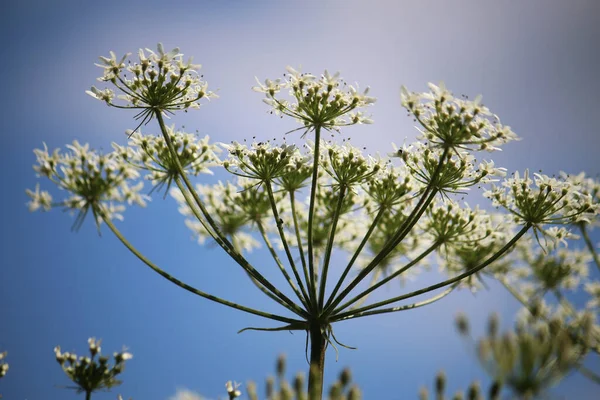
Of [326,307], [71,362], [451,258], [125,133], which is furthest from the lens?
[451,258]

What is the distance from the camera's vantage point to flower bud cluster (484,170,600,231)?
951cm

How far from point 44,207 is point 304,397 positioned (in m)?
9.11

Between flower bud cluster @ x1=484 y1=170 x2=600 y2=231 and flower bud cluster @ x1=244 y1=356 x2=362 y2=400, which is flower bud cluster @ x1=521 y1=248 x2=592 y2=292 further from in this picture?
flower bud cluster @ x1=244 y1=356 x2=362 y2=400

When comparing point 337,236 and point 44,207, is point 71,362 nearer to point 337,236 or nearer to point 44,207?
point 44,207

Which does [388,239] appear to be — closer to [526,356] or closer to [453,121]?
[453,121]

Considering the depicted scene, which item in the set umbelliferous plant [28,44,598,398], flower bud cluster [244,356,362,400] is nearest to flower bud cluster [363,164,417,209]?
umbelliferous plant [28,44,598,398]

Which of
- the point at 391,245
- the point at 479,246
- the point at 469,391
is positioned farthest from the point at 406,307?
the point at 469,391

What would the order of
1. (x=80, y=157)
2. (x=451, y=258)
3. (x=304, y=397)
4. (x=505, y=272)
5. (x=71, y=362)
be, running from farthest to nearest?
(x=505, y=272) < (x=451, y=258) < (x=80, y=157) < (x=71, y=362) < (x=304, y=397)

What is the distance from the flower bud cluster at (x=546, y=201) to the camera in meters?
9.51

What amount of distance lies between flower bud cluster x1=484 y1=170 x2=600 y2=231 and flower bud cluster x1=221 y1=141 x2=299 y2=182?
431 cm

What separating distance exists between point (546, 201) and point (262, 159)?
5.30m

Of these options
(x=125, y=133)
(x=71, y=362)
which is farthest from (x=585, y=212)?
(x=71, y=362)

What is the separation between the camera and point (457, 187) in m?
9.09

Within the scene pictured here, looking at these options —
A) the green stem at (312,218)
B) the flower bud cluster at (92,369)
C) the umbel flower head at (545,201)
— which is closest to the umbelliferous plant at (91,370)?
the flower bud cluster at (92,369)
